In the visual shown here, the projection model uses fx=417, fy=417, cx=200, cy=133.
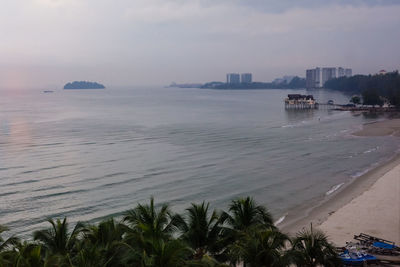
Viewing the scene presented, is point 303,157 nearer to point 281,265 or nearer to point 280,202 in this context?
point 280,202

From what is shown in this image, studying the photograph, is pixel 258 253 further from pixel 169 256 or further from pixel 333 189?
pixel 333 189

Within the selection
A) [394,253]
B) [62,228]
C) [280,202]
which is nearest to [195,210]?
[62,228]

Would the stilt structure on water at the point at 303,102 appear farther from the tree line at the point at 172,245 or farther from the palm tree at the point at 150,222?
the palm tree at the point at 150,222

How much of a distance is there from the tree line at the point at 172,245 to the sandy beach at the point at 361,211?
10024 millimetres

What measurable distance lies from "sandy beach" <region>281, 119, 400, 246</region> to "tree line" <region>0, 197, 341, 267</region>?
1002cm

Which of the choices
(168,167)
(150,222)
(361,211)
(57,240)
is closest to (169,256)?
(150,222)

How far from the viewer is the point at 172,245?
31.0ft

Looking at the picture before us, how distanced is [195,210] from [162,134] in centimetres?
5391

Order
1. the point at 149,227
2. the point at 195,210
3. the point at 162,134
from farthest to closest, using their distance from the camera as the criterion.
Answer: the point at 162,134
the point at 195,210
the point at 149,227

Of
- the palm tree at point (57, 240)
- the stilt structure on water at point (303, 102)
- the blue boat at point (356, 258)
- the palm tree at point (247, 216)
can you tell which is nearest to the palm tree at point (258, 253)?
the palm tree at point (247, 216)

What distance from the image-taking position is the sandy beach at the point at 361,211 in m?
23.0

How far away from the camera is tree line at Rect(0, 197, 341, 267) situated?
9297 mm

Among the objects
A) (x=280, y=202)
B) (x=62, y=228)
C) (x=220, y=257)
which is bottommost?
(x=280, y=202)

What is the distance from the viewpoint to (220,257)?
11898 millimetres
